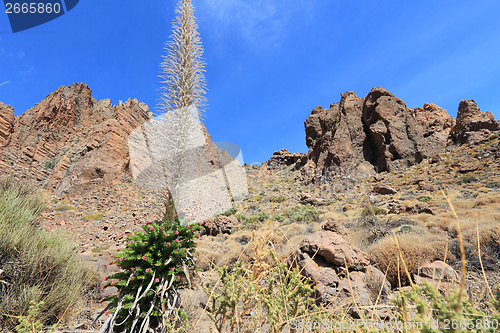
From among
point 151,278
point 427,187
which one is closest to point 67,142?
point 151,278

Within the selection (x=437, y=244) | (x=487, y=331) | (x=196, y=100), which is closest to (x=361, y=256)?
(x=437, y=244)

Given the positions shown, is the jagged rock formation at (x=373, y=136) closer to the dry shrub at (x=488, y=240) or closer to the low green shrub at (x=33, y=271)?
the dry shrub at (x=488, y=240)

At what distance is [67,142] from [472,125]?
55.9m

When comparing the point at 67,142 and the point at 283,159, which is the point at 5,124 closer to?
the point at 67,142

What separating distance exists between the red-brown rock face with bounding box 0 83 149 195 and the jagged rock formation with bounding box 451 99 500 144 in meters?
39.5

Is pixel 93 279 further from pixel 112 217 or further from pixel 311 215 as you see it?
pixel 311 215

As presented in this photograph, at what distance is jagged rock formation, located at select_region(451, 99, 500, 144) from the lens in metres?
28.2

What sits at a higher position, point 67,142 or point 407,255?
point 67,142

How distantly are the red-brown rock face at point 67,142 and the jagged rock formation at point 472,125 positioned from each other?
3951 cm

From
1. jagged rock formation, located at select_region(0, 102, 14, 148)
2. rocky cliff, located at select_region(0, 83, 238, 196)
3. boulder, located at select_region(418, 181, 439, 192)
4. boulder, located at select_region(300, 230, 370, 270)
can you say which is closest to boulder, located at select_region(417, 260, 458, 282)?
boulder, located at select_region(300, 230, 370, 270)

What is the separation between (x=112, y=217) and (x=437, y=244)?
14214 millimetres

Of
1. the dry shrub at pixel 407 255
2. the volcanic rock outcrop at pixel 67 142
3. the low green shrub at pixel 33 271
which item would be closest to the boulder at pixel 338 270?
the dry shrub at pixel 407 255

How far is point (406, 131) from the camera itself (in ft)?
104

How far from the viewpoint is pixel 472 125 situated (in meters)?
29.6
